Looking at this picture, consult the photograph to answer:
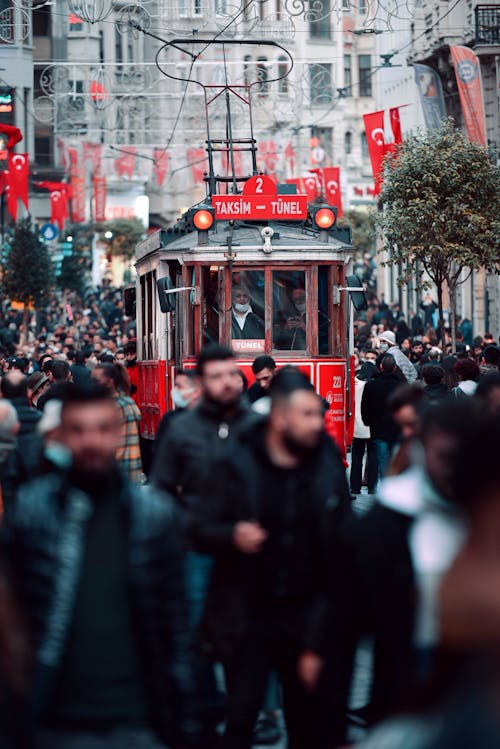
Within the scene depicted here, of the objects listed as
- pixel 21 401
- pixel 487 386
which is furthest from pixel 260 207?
pixel 487 386

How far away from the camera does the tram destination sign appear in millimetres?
17781

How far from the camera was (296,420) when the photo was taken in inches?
256

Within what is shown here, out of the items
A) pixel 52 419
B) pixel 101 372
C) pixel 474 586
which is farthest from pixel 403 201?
pixel 474 586

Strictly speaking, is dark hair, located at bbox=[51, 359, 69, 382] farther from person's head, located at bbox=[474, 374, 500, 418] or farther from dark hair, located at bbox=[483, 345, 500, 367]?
person's head, located at bbox=[474, 374, 500, 418]

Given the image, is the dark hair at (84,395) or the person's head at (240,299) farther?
the person's head at (240,299)

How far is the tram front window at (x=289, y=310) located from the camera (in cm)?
1762

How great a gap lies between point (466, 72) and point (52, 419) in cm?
2778

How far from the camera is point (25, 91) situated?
233 ft

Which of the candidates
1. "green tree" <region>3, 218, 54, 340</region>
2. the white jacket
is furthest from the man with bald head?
"green tree" <region>3, 218, 54, 340</region>

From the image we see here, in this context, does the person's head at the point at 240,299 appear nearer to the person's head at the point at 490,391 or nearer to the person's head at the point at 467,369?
the person's head at the point at 467,369

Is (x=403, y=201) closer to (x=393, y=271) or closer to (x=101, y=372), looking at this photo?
(x=101, y=372)

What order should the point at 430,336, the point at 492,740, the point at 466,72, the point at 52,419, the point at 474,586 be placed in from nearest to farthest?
the point at 492,740 < the point at 474,586 < the point at 52,419 < the point at 430,336 < the point at 466,72

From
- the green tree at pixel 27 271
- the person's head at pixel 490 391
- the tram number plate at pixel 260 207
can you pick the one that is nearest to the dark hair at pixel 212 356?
the person's head at pixel 490 391

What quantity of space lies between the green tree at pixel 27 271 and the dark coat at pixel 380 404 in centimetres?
2999
